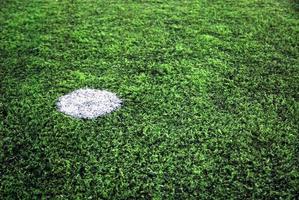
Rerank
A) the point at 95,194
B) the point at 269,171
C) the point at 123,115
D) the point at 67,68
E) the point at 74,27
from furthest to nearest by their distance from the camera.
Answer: the point at 74,27 < the point at 67,68 < the point at 123,115 < the point at 269,171 < the point at 95,194

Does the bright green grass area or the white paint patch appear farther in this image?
the white paint patch

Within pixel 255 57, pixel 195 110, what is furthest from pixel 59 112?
pixel 255 57

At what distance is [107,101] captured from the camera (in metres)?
3.72

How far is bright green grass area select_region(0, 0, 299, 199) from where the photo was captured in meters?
2.88

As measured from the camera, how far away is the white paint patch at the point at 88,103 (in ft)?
11.7

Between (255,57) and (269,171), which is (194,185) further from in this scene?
(255,57)

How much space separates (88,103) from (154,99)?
74 centimetres

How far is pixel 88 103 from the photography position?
3693 millimetres

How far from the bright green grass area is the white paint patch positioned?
10cm

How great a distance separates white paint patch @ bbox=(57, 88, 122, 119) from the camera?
357 centimetres

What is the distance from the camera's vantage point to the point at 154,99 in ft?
12.3

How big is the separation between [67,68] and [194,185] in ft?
7.61

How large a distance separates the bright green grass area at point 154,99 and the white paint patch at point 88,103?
0.10 m

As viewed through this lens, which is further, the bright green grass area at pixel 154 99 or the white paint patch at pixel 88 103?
the white paint patch at pixel 88 103
